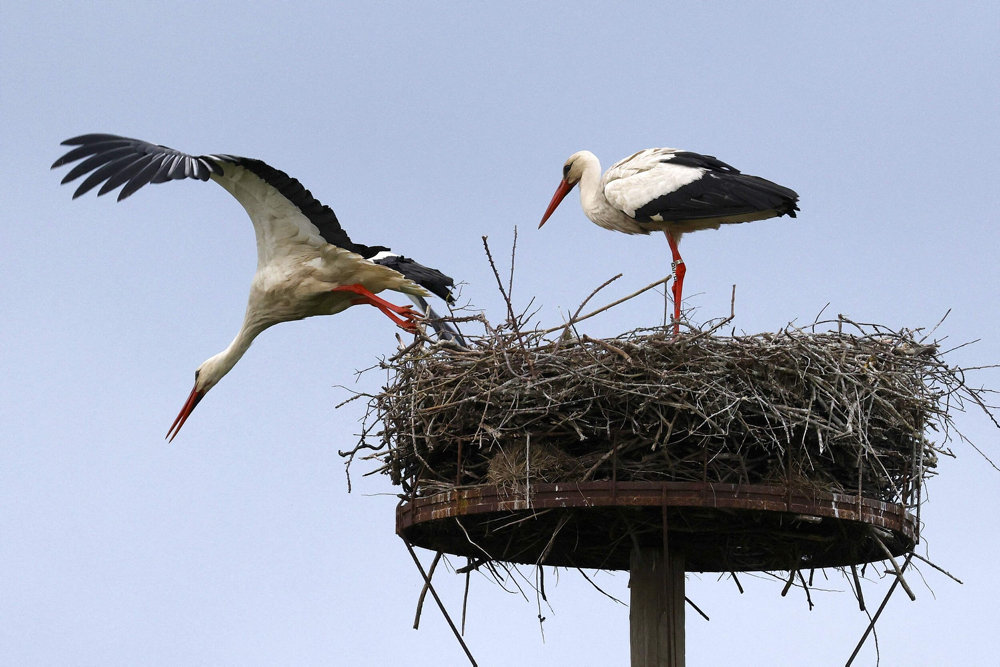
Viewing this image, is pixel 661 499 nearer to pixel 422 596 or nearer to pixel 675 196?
pixel 422 596

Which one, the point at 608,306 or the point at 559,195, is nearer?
the point at 608,306

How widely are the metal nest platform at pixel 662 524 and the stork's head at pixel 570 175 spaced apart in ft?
9.61

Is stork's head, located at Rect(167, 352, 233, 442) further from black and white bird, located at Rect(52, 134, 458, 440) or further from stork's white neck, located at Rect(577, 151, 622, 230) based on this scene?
stork's white neck, located at Rect(577, 151, 622, 230)

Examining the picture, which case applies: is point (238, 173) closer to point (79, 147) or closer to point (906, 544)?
point (79, 147)

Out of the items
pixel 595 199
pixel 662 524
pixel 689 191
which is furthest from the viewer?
pixel 595 199

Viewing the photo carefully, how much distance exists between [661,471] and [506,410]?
710 mm

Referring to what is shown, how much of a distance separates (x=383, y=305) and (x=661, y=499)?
3352 millimetres

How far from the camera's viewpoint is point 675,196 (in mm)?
7574

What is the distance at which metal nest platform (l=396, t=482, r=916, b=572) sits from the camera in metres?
5.45

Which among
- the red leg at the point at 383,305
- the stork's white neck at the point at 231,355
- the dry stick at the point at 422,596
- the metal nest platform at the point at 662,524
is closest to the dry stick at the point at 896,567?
the metal nest platform at the point at 662,524

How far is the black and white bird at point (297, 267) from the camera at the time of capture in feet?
25.3

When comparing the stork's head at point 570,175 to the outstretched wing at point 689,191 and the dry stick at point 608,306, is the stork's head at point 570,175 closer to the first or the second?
the outstretched wing at point 689,191

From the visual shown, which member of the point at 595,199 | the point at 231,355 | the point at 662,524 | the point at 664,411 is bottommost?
the point at 662,524

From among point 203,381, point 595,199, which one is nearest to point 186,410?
point 203,381
